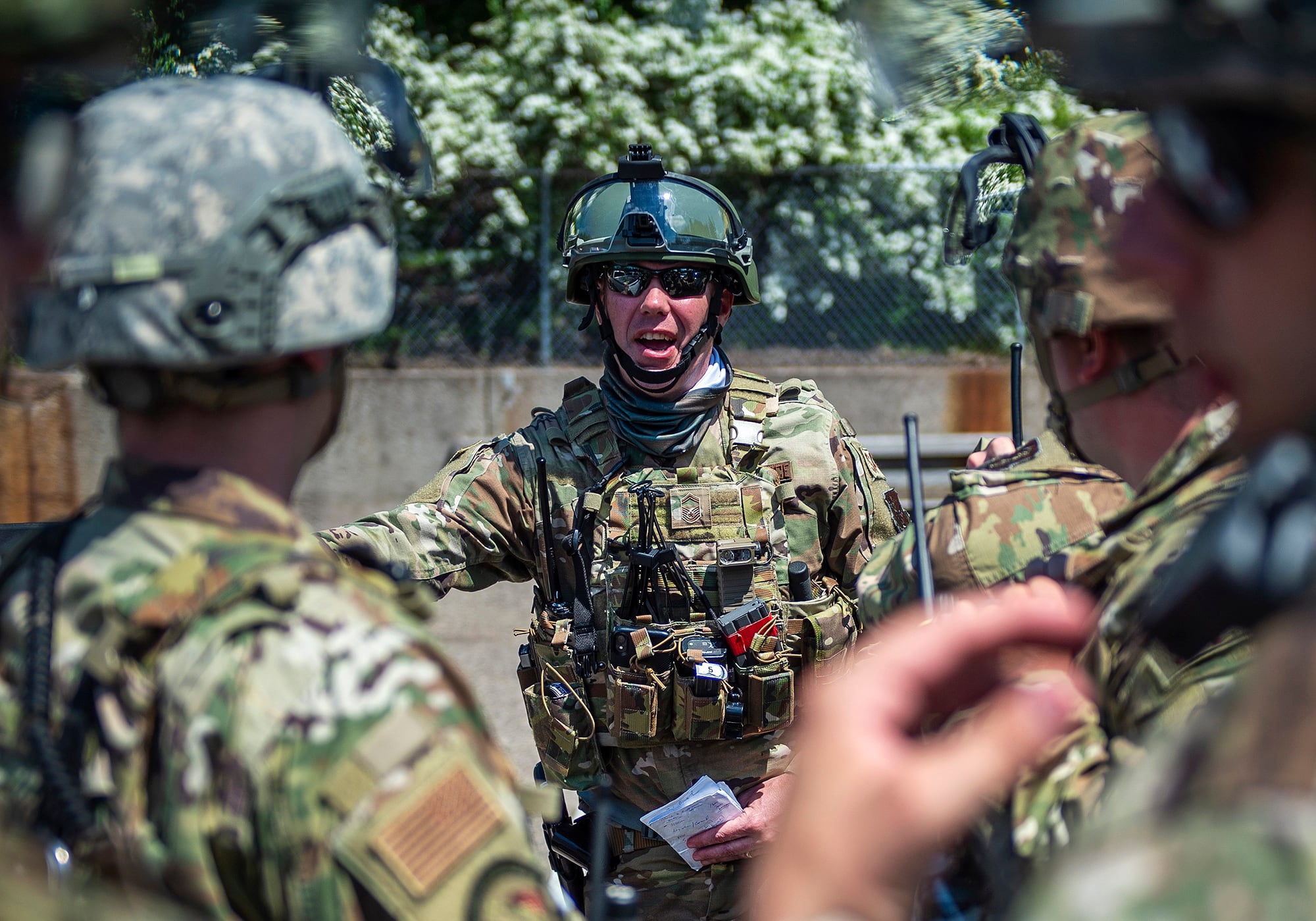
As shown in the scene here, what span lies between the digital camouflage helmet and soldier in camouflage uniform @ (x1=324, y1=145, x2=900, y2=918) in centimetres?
164

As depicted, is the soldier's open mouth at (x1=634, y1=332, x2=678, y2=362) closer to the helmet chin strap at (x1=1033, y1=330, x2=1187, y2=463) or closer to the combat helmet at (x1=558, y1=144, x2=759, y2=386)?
the combat helmet at (x1=558, y1=144, x2=759, y2=386)

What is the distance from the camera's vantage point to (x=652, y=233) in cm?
345

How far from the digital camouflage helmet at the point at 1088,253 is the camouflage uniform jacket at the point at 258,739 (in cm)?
98

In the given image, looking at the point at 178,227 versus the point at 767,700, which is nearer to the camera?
the point at 178,227

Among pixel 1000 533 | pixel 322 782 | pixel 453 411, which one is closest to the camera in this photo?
pixel 322 782

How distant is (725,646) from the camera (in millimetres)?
3283

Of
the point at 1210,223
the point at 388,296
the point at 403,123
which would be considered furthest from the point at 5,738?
the point at 1210,223

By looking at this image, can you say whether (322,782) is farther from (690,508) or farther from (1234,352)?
(690,508)

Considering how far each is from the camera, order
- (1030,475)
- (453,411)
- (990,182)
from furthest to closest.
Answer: (453,411) < (990,182) < (1030,475)

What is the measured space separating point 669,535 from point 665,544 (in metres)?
0.04

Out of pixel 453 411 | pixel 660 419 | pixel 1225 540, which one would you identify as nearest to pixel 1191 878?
pixel 1225 540

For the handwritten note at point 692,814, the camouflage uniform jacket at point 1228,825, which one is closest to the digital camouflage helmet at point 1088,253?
the camouflage uniform jacket at point 1228,825

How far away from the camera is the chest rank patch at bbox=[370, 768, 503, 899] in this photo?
1179mm

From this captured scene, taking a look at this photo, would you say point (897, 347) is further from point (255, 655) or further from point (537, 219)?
point (255, 655)
